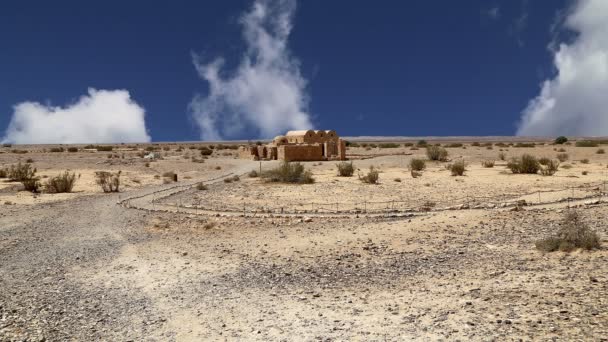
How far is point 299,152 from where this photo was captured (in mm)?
48719

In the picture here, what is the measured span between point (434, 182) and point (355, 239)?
14821 millimetres

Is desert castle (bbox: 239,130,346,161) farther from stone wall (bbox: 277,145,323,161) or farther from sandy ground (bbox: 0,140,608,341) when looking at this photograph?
sandy ground (bbox: 0,140,608,341)

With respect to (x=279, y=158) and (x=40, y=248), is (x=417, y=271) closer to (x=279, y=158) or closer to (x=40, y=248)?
(x=40, y=248)

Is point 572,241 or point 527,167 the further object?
point 527,167

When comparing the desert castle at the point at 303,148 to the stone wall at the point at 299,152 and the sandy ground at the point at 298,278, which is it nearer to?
the stone wall at the point at 299,152

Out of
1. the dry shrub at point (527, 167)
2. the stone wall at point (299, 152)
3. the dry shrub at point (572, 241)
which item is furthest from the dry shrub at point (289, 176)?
the stone wall at point (299, 152)

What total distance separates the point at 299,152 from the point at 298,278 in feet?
128

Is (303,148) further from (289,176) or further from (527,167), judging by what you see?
(527,167)

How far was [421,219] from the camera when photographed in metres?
15.1

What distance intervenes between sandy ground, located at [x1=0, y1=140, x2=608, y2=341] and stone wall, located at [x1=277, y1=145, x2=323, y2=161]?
1202 inches

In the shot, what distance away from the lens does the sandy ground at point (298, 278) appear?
716 centimetres

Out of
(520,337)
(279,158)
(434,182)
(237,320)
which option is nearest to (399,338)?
(520,337)

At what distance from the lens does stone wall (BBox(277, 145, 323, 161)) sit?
48.4m

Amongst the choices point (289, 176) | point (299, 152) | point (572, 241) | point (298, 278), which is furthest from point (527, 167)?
point (298, 278)
